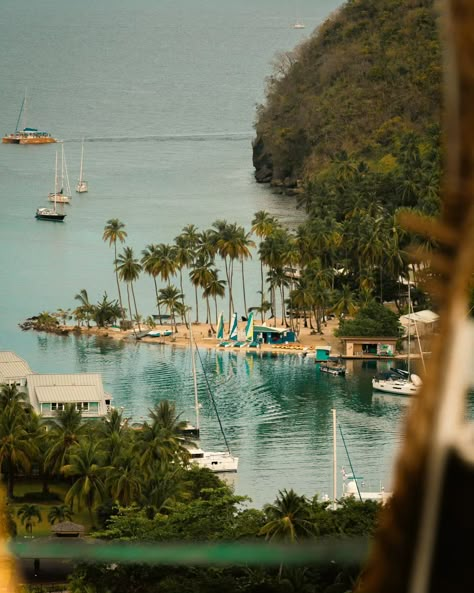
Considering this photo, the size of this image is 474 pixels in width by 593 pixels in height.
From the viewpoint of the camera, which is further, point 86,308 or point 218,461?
point 86,308

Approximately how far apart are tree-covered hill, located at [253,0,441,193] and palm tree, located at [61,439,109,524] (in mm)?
38937

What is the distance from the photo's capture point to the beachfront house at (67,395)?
3712 cm

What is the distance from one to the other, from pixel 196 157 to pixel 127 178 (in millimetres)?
11545

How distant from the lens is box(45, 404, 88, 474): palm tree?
2977 cm

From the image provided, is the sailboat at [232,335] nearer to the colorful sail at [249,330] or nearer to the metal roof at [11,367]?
the colorful sail at [249,330]

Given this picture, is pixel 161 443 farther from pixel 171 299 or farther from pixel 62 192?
pixel 62 192

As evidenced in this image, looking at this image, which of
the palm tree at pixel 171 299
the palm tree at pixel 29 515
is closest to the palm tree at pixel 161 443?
the palm tree at pixel 29 515

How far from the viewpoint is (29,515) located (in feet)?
87.5

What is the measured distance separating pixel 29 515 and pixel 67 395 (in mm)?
10861

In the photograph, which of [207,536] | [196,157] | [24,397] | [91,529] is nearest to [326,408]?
[24,397]

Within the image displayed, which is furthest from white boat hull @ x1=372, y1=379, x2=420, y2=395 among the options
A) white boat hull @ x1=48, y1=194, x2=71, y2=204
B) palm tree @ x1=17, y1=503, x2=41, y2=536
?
white boat hull @ x1=48, y1=194, x2=71, y2=204

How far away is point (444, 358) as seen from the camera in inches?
35.2

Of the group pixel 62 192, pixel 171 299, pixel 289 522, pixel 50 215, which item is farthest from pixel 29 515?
pixel 62 192

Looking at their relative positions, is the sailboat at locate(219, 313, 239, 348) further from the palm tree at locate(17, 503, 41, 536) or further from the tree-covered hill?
the palm tree at locate(17, 503, 41, 536)
